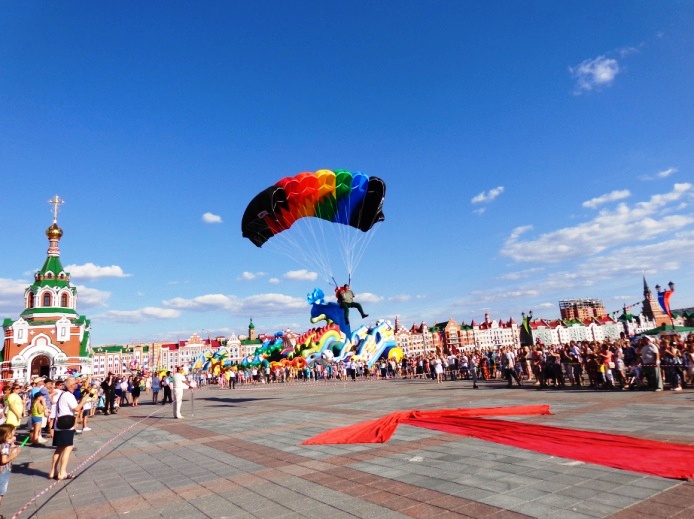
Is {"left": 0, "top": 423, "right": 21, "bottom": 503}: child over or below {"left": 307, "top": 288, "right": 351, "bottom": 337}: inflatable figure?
below

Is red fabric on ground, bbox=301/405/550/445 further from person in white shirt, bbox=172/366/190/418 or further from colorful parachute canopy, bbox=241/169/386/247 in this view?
colorful parachute canopy, bbox=241/169/386/247

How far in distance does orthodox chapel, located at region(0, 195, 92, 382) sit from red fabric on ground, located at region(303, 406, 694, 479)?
182 feet

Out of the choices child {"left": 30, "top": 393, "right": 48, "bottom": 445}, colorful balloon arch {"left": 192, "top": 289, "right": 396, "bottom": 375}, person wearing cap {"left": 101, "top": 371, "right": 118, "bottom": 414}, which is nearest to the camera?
child {"left": 30, "top": 393, "right": 48, "bottom": 445}

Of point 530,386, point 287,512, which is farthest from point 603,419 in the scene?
point 530,386

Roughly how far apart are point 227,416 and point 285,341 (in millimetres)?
30615

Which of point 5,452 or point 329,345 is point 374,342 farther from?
point 5,452

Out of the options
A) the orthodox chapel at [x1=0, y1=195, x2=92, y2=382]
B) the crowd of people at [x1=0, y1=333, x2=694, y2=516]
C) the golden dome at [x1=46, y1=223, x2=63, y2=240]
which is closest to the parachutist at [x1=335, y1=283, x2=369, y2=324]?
the crowd of people at [x1=0, y1=333, x2=694, y2=516]

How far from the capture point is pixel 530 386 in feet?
55.7

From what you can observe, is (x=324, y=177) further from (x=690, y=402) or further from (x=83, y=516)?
(x=83, y=516)

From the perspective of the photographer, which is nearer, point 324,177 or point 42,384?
point 42,384

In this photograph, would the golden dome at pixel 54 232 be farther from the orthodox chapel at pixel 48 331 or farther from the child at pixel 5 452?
the child at pixel 5 452

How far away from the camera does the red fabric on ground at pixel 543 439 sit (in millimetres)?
5617

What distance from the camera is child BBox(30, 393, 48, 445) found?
33.5 feet

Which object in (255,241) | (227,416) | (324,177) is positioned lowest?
(227,416)
